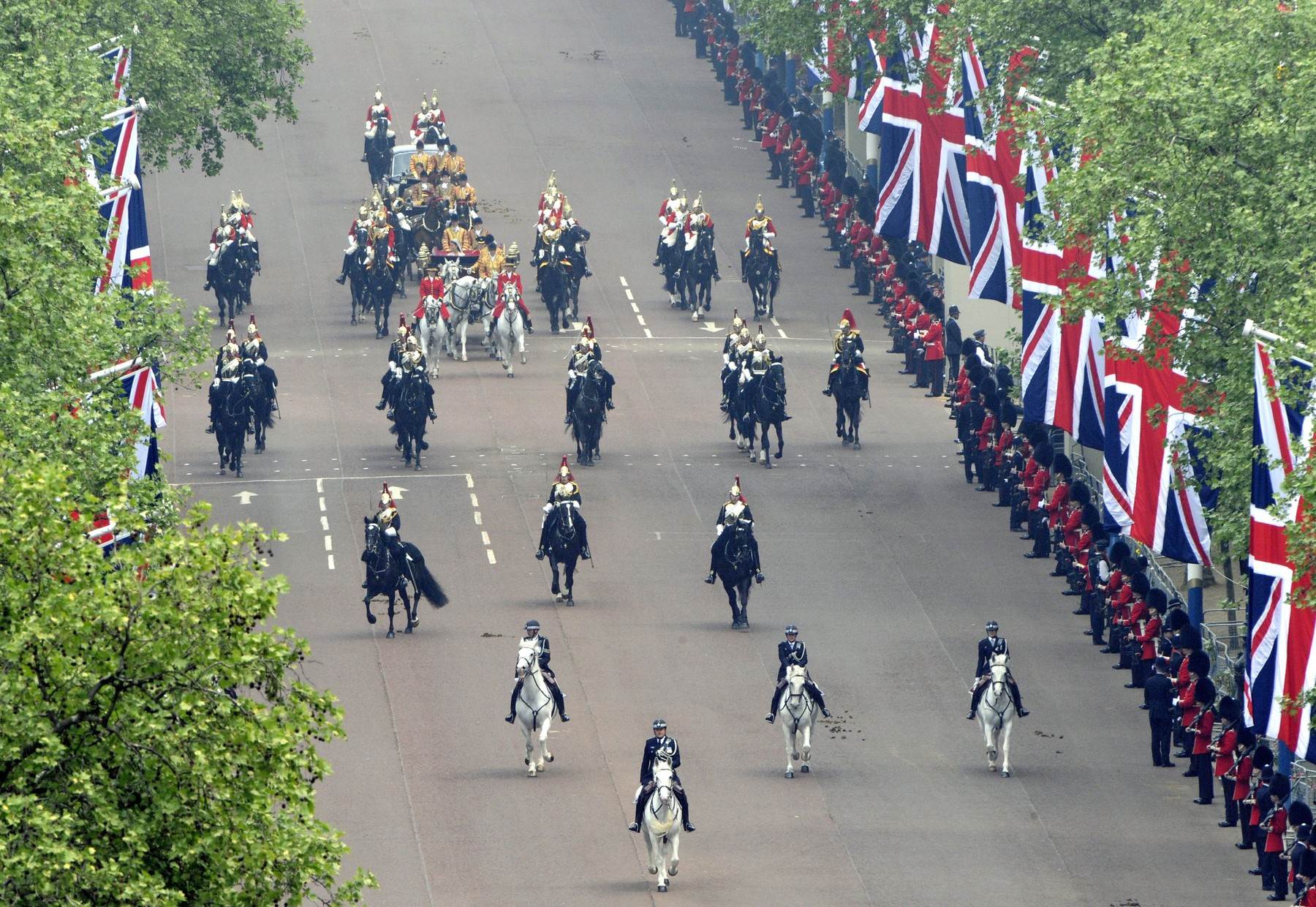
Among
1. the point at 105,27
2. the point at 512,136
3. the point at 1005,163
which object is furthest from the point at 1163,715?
the point at 512,136

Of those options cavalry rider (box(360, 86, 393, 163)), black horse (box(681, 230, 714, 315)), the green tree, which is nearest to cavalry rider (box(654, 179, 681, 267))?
black horse (box(681, 230, 714, 315))

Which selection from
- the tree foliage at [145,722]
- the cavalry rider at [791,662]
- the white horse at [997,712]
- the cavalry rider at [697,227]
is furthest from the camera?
the cavalry rider at [697,227]

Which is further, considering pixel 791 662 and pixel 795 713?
pixel 795 713

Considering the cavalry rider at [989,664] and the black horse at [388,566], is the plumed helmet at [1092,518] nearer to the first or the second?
the cavalry rider at [989,664]

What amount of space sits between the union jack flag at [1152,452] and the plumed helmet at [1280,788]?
4263 millimetres

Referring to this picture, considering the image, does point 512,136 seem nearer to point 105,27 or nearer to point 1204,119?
point 105,27

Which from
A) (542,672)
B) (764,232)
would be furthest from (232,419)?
(542,672)

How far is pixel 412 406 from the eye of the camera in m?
53.8

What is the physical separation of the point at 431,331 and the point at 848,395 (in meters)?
9.61

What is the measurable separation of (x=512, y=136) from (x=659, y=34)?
44.9 ft

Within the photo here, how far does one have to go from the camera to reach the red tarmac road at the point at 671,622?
35875mm

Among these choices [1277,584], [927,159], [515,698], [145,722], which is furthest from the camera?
[927,159]

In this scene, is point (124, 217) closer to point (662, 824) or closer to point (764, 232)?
point (662, 824)

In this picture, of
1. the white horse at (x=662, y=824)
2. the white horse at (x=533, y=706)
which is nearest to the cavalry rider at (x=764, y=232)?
the white horse at (x=533, y=706)
